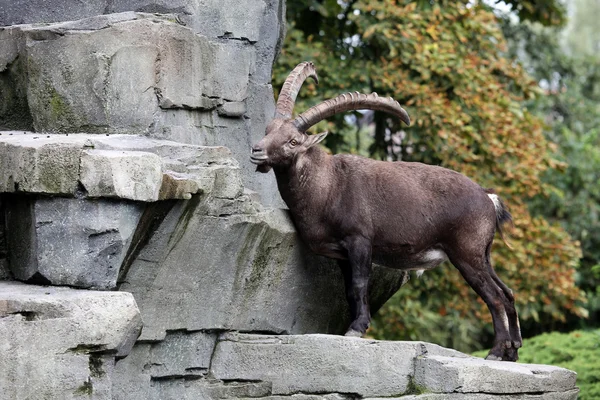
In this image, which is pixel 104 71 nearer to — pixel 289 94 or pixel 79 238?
pixel 79 238

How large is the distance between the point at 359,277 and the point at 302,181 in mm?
875

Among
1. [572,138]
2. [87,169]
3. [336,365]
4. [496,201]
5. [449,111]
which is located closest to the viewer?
[87,169]

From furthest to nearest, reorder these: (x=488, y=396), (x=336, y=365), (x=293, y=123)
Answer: (x=293, y=123)
(x=488, y=396)
(x=336, y=365)

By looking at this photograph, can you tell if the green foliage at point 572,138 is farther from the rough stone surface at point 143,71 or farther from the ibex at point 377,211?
the rough stone surface at point 143,71

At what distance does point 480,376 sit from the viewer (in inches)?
311

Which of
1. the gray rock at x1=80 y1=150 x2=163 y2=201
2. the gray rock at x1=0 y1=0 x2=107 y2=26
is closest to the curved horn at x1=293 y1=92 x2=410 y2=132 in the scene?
the gray rock at x1=80 y1=150 x2=163 y2=201

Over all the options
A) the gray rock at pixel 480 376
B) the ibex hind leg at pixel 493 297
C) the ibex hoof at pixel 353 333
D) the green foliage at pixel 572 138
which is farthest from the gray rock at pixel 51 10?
the green foliage at pixel 572 138

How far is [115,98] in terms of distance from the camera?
7.61 meters

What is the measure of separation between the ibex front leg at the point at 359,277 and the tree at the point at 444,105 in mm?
3830

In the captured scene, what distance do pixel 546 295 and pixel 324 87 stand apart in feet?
13.5

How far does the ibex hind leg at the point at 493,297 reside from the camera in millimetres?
8664

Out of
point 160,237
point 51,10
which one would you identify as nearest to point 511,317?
point 160,237

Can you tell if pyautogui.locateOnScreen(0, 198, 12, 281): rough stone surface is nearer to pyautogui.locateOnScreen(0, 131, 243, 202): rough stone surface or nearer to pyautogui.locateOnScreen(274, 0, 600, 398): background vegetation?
pyautogui.locateOnScreen(0, 131, 243, 202): rough stone surface

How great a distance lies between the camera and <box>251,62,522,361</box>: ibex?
8.34 meters
